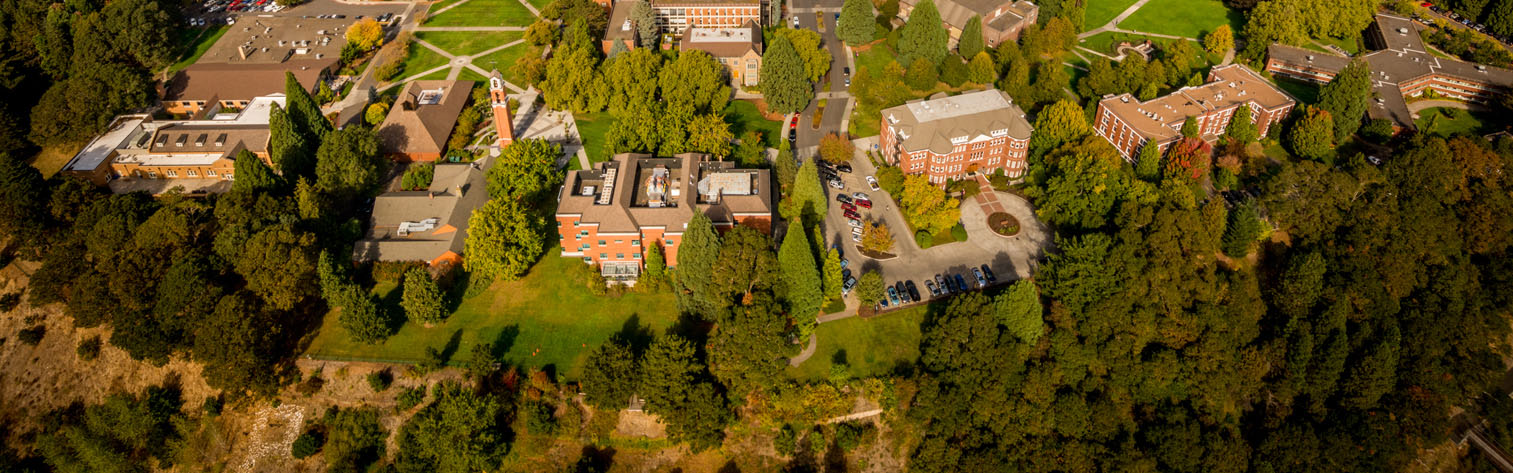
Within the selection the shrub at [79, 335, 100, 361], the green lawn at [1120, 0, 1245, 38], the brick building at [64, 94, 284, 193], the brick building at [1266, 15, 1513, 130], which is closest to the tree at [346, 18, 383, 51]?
the brick building at [64, 94, 284, 193]

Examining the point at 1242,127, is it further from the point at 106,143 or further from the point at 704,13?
the point at 106,143

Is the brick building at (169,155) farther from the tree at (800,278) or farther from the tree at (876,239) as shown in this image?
the tree at (876,239)

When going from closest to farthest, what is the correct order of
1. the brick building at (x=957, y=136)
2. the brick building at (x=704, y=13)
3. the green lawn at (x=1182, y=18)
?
the brick building at (x=957, y=136) < the brick building at (x=704, y=13) < the green lawn at (x=1182, y=18)

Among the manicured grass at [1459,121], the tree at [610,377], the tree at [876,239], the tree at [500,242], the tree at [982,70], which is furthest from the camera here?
the tree at [982,70]

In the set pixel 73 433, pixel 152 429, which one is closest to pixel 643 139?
pixel 152 429

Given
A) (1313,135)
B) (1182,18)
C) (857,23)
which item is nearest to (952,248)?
(1313,135)

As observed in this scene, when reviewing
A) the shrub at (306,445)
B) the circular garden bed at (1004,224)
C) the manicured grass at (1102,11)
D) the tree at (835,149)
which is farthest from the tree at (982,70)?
the shrub at (306,445)
